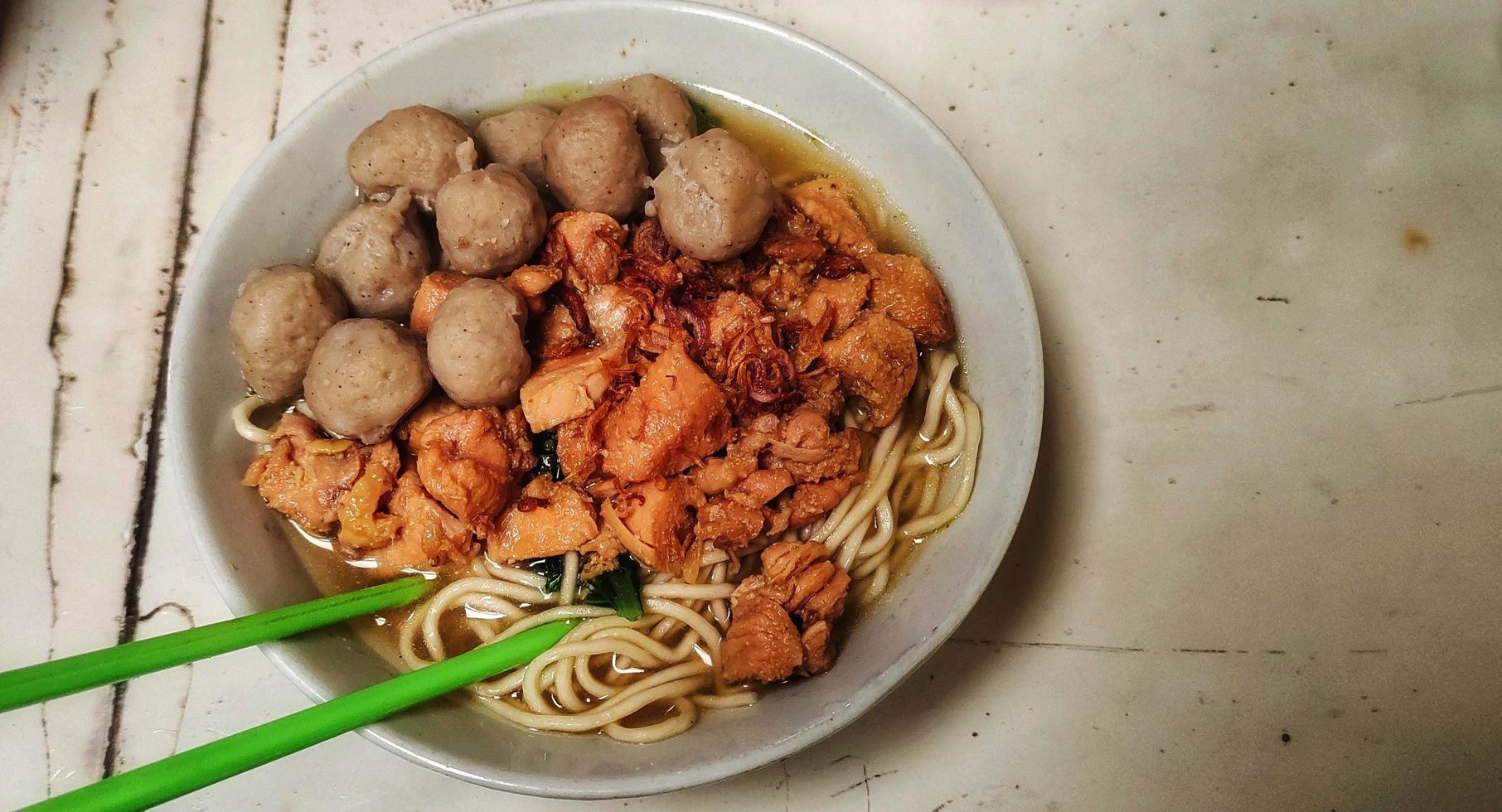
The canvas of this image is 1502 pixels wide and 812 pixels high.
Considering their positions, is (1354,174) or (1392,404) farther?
(1354,174)

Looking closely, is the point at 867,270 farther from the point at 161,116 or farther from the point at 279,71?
the point at 161,116

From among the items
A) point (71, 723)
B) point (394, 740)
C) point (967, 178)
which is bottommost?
point (394, 740)

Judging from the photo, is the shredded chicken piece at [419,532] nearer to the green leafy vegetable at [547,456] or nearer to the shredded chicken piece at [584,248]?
the green leafy vegetable at [547,456]

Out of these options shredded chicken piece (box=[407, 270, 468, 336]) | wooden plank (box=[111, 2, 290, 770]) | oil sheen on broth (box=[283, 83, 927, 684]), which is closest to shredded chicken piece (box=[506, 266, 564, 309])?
shredded chicken piece (box=[407, 270, 468, 336])

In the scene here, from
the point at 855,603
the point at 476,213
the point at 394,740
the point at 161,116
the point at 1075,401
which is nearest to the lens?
the point at 394,740

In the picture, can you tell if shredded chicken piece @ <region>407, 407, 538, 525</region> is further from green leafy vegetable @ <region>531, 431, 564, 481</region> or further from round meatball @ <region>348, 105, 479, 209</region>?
round meatball @ <region>348, 105, 479, 209</region>

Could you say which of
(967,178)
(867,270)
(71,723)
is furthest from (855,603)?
(71,723)

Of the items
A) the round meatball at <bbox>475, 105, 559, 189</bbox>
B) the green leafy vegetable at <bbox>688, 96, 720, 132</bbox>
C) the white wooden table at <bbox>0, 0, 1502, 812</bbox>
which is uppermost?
the round meatball at <bbox>475, 105, 559, 189</bbox>
